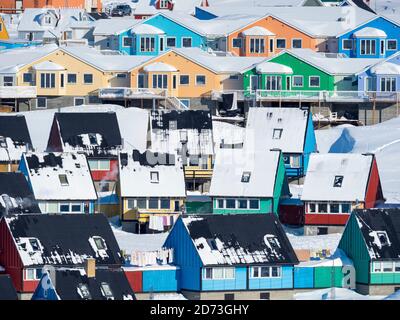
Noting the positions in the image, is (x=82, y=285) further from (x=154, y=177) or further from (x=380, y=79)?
(x=380, y=79)

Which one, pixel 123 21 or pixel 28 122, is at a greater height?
pixel 123 21

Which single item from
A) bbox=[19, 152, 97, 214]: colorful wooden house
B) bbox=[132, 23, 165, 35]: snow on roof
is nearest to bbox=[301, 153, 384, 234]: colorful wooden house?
bbox=[19, 152, 97, 214]: colorful wooden house

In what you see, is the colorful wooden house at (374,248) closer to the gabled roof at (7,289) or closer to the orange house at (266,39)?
the gabled roof at (7,289)

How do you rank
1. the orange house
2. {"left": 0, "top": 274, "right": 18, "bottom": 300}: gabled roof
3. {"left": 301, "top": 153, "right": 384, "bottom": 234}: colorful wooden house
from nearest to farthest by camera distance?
{"left": 0, "top": 274, "right": 18, "bottom": 300}: gabled roof → {"left": 301, "top": 153, "right": 384, "bottom": 234}: colorful wooden house → the orange house

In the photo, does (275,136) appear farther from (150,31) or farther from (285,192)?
(150,31)

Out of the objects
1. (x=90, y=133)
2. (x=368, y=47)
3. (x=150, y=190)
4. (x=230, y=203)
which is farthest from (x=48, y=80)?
(x=230, y=203)

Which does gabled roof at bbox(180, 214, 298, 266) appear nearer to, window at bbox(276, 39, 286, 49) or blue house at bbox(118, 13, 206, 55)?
blue house at bbox(118, 13, 206, 55)
